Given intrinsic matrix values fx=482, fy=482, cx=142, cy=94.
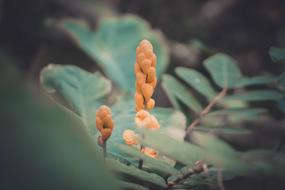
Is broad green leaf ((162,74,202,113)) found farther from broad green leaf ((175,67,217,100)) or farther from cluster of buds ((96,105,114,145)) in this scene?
cluster of buds ((96,105,114,145))

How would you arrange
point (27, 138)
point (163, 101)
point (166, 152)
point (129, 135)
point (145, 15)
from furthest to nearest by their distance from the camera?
point (145, 15) < point (163, 101) < point (129, 135) < point (166, 152) < point (27, 138)

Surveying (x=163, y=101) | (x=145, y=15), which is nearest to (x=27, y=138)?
(x=163, y=101)

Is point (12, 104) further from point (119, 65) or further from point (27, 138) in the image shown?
point (119, 65)

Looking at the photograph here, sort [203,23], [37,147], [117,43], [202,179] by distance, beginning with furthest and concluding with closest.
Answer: [203,23] < [117,43] < [202,179] < [37,147]

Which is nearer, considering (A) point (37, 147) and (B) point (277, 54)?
(A) point (37, 147)

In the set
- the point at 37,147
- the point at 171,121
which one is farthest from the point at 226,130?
the point at 37,147

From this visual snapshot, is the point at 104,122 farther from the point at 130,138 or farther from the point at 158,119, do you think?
the point at 158,119

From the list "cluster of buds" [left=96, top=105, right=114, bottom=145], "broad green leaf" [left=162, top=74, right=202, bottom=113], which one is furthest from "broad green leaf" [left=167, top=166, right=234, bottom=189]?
"broad green leaf" [left=162, top=74, right=202, bottom=113]
